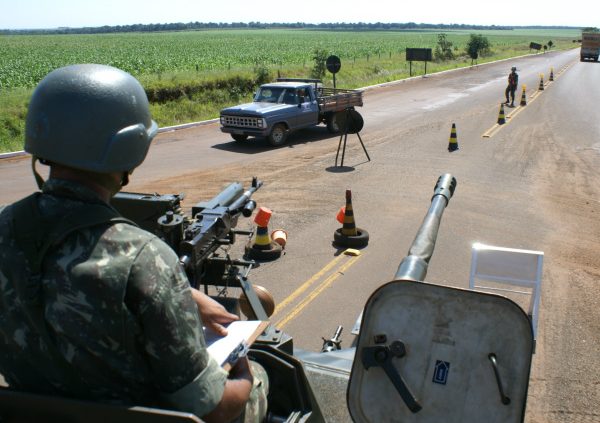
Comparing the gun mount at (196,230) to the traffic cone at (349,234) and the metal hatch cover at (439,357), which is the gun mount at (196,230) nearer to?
the metal hatch cover at (439,357)

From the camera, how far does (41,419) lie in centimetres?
191

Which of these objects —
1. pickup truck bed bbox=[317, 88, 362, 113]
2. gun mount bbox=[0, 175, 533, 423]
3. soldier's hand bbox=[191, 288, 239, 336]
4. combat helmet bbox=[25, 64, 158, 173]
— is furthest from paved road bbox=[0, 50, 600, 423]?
combat helmet bbox=[25, 64, 158, 173]

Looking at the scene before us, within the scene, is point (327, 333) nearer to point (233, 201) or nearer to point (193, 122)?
point (233, 201)

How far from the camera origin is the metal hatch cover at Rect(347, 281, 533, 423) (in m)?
2.25

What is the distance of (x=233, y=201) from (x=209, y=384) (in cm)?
353

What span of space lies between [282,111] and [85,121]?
17.3 meters

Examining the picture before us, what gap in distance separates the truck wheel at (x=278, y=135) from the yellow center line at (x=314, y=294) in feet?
33.6

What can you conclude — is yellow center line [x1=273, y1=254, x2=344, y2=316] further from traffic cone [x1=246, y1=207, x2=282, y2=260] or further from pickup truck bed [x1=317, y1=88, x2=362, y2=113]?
pickup truck bed [x1=317, y1=88, x2=362, y2=113]

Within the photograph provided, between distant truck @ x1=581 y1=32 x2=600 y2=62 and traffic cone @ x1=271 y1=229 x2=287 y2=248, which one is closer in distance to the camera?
traffic cone @ x1=271 y1=229 x2=287 y2=248

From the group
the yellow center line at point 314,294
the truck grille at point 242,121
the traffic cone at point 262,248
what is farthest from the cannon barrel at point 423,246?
the truck grille at point 242,121

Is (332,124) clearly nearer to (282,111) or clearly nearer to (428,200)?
(282,111)

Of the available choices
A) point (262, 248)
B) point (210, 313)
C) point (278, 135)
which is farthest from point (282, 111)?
point (210, 313)

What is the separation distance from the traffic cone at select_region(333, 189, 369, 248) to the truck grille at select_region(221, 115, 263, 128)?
9.27m

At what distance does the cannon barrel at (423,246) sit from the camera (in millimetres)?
2953
